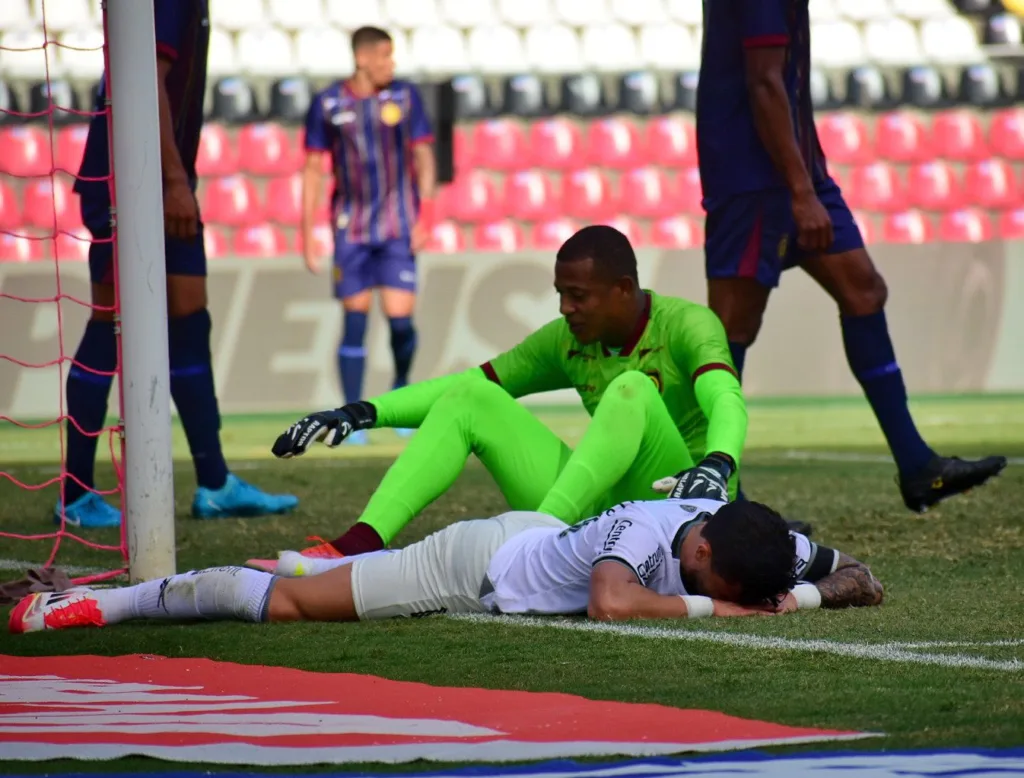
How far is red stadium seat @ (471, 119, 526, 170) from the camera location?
15.6 m

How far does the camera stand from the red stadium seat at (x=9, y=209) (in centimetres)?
1481

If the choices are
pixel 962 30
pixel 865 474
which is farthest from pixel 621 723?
pixel 962 30

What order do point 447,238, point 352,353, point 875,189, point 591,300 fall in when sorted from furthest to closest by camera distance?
point 875,189
point 447,238
point 352,353
point 591,300

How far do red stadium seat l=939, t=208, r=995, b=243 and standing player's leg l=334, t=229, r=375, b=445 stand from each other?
22.2 feet

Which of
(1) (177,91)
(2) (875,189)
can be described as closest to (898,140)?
(2) (875,189)

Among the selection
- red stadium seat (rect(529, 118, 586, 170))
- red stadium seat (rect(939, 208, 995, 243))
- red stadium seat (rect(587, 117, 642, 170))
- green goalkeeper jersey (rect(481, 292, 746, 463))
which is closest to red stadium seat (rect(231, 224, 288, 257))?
red stadium seat (rect(529, 118, 586, 170))

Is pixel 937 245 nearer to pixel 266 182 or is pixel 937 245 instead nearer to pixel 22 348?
pixel 266 182

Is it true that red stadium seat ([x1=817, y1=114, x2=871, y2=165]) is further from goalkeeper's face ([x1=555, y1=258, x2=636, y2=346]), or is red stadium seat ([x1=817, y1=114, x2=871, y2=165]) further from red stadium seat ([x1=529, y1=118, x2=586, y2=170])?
goalkeeper's face ([x1=555, y1=258, x2=636, y2=346])

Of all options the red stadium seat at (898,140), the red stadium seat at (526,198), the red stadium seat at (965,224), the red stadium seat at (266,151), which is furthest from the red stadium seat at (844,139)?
the red stadium seat at (266,151)

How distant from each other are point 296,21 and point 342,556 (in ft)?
41.5

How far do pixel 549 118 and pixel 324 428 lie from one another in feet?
37.4

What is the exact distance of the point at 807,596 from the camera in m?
4.44

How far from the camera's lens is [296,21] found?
657 inches

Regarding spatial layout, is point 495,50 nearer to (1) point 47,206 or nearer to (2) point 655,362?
(1) point 47,206
